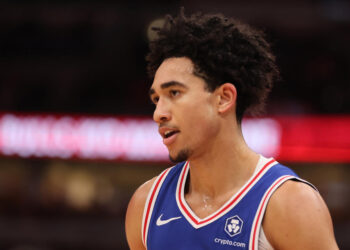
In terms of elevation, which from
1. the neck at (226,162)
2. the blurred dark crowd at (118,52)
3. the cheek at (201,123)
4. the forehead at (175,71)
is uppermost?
the blurred dark crowd at (118,52)

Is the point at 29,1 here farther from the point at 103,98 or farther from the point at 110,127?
the point at 110,127

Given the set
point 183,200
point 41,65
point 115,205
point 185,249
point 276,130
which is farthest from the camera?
point 41,65

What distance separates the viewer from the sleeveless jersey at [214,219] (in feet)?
7.61

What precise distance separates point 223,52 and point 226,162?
46 centimetres

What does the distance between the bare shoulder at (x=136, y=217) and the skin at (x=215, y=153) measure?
0.69ft

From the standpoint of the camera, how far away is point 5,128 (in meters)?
8.66

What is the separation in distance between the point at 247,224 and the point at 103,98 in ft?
24.3

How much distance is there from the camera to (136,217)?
2.68 metres

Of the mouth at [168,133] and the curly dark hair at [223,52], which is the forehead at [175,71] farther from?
the mouth at [168,133]

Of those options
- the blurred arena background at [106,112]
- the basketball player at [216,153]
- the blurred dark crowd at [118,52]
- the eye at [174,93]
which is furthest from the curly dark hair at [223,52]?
the blurred dark crowd at [118,52]

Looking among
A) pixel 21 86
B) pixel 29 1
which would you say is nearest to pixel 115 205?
pixel 21 86

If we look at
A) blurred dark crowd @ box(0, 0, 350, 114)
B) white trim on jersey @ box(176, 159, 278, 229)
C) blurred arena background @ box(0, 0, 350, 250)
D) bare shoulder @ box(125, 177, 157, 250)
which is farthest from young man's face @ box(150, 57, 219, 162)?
blurred dark crowd @ box(0, 0, 350, 114)

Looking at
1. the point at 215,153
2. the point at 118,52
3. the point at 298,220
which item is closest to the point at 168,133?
the point at 215,153

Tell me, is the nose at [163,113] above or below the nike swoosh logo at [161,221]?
above
